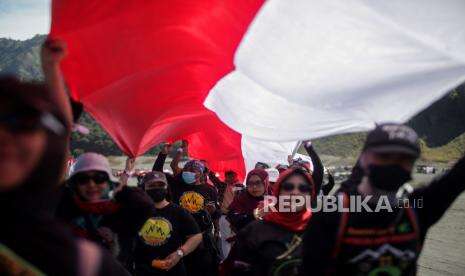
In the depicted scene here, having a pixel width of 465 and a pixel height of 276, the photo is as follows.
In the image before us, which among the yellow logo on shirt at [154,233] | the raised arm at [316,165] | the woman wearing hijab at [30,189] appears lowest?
the yellow logo on shirt at [154,233]

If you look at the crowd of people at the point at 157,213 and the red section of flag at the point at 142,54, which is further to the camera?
the red section of flag at the point at 142,54

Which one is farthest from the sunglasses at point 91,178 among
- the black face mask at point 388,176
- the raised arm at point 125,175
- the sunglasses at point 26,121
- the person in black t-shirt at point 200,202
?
the person in black t-shirt at point 200,202

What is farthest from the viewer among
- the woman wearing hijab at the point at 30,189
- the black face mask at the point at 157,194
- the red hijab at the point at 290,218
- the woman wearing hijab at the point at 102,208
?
the black face mask at the point at 157,194

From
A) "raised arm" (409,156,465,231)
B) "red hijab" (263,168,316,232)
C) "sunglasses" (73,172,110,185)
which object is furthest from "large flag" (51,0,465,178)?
"sunglasses" (73,172,110,185)

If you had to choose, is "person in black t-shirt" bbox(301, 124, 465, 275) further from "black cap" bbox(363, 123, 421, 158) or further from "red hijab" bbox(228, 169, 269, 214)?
"red hijab" bbox(228, 169, 269, 214)

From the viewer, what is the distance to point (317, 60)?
2.72 m

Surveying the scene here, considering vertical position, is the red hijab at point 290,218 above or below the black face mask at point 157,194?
above

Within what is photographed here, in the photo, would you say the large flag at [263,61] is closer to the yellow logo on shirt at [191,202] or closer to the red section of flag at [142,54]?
the red section of flag at [142,54]

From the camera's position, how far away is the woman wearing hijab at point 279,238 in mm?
3244

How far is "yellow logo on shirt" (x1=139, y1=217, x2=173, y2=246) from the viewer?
441cm

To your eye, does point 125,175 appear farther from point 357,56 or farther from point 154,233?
point 357,56

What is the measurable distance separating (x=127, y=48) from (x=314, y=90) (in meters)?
1.42

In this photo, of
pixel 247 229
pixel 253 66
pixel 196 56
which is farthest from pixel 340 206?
pixel 196 56

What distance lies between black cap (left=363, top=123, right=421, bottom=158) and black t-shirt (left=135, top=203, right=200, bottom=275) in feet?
8.50
